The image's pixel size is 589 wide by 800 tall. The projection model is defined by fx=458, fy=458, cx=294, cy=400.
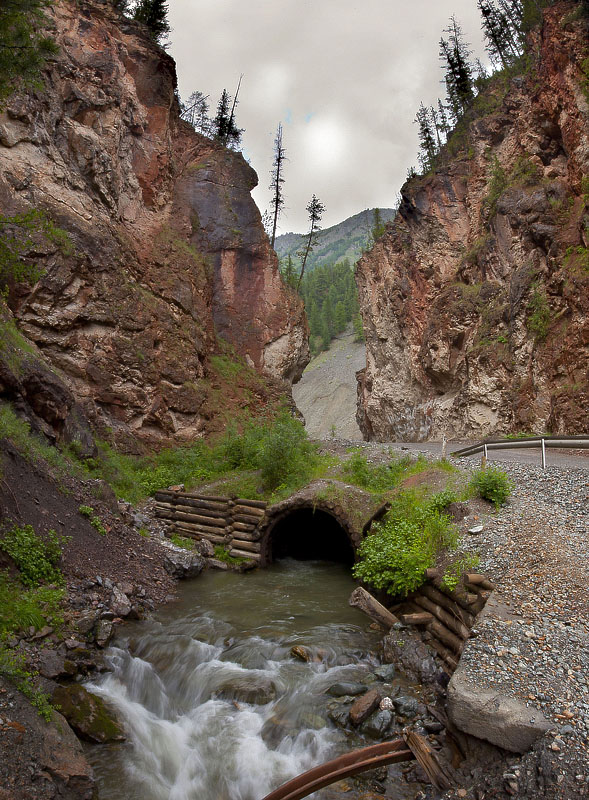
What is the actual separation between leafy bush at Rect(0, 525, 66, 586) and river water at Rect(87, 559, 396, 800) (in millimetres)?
1944

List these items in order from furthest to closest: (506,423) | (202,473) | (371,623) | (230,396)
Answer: (230,396) → (506,423) → (202,473) → (371,623)

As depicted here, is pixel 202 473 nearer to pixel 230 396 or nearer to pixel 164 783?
pixel 230 396

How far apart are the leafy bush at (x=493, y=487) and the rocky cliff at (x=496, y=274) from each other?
8.83 m

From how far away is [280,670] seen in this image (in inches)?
346

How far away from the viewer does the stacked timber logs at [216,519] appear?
1678 centimetres

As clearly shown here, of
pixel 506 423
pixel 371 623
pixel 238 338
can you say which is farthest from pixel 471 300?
pixel 371 623

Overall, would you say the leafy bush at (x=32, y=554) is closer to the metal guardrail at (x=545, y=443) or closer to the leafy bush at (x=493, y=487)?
the leafy bush at (x=493, y=487)

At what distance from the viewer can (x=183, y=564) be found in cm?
1380

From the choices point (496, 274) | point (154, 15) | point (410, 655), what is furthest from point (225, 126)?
point (410, 655)

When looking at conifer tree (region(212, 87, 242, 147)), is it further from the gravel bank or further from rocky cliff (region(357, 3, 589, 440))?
the gravel bank

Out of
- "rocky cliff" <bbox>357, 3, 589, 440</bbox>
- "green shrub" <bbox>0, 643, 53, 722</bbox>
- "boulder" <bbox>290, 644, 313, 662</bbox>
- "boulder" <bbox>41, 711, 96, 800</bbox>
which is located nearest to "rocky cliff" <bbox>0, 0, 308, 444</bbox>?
"green shrub" <bbox>0, 643, 53, 722</bbox>

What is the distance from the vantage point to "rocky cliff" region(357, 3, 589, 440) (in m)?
21.9

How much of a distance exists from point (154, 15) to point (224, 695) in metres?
45.1

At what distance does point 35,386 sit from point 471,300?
26.8m
